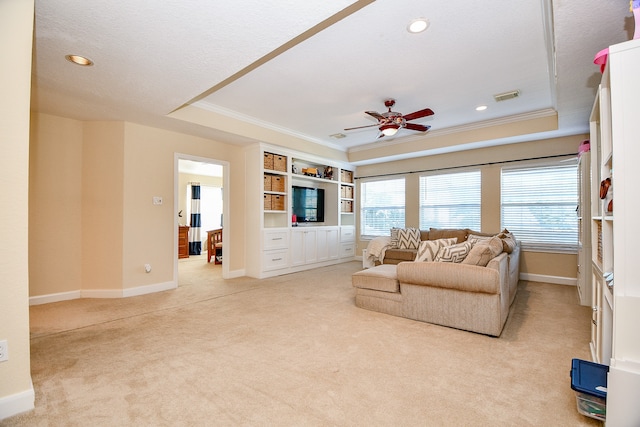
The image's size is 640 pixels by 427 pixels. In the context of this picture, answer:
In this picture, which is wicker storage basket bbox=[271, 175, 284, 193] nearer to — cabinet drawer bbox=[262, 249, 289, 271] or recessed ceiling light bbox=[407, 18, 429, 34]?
cabinet drawer bbox=[262, 249, 289, 271]

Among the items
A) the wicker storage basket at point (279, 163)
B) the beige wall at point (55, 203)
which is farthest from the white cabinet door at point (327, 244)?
the beige wall at point (55, 203)

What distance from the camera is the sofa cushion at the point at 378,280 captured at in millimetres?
3207

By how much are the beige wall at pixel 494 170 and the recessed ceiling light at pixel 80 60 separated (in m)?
5.52

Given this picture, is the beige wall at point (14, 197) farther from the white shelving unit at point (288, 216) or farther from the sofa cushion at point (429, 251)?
the white shelving unit at point (288, 216)

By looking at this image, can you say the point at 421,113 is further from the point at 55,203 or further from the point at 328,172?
the point at 55,203

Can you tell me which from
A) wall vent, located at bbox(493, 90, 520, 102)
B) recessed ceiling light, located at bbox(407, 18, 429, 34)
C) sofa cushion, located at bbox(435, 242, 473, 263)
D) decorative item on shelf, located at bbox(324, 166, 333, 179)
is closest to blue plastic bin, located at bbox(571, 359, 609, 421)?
sofa cushion, located at bbox(435, 242, 473, 263)

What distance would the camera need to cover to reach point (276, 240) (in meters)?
5.43

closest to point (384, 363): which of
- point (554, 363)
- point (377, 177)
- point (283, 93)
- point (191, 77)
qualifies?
point (554, 363)

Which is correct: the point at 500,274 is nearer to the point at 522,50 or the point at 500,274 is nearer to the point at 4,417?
the point at 522,50

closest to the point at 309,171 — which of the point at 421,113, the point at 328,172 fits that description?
the point at 328,172

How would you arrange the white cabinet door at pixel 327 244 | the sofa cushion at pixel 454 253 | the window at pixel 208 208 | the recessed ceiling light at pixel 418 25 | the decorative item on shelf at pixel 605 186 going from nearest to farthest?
the decorative item on shelf at pixel 605 186
the recessed ceiling light at pixel 418 25
the sofa cushion at pixel 454 253
the white cabinet door at pixel 327 244
the window at pixel 208 208

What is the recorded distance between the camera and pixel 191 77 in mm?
2824

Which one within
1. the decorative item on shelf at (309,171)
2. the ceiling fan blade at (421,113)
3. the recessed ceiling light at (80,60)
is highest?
the recessed ceiling light at (80,60)

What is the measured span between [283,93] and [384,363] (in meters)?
3.22
